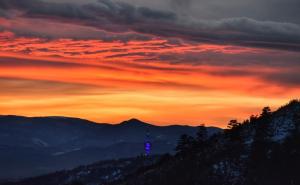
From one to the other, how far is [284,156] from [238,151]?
1604 centimetres

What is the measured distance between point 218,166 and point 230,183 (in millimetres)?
10500

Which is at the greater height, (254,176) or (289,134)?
(289,134)

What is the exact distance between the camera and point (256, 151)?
19412 cm

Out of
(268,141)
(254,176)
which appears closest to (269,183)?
(254,176)

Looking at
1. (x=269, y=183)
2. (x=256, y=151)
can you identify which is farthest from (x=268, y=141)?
(x=269, y=183)

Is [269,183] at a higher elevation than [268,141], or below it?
below

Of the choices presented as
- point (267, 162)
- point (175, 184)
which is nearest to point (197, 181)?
point (175, 184)

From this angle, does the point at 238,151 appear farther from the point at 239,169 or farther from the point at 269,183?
the point at 269,183

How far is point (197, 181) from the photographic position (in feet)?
625

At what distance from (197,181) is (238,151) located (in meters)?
17.4

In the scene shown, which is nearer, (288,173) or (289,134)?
(288,173)

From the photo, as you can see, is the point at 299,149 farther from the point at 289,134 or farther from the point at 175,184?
the point at 175,184

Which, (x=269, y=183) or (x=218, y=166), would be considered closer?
(x=269, y=183)

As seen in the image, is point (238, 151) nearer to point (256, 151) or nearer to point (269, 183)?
point (256, 151)
